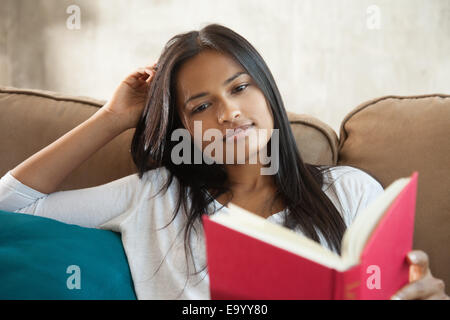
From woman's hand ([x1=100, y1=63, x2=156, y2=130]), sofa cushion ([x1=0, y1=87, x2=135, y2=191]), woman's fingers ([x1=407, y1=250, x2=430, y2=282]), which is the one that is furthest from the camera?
sofa cushion ([x1=0, y1=87, x2=135, y2=191])

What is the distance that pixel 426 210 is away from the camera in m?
1.18

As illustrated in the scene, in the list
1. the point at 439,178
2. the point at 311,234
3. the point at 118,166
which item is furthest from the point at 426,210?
the point at 118,166

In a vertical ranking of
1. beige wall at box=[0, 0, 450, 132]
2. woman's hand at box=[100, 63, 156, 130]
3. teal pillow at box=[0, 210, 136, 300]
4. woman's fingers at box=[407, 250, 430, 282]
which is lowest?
teal pillow at box=[0, 210, 136, 300]

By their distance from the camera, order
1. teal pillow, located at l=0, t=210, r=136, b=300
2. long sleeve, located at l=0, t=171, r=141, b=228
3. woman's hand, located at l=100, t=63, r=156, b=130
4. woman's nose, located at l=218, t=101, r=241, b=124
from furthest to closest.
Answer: woman's hand, located at l=100, t=63, r=156, b=130
long sleeve, located at l=0, t=171, r=141, b=228
woman's nose, located at l=218, t=101, r=241, b=124
teal pillow, located at l=0, t=210, r=136, b=300

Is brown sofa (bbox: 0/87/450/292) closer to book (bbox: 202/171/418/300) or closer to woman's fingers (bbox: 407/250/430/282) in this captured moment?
woman's fingers (bbox: 407/250/430/282)

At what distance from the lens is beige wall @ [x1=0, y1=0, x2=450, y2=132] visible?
1.90 m

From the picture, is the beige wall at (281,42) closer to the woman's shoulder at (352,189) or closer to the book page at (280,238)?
the woman's shoulder at (352,189)

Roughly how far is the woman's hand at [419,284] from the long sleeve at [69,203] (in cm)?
70

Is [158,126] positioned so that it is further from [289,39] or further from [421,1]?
[421,1]

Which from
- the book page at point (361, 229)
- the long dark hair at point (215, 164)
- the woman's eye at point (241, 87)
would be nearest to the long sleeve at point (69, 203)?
the long dark hair at point (215, 164)

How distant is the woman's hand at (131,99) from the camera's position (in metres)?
1.33

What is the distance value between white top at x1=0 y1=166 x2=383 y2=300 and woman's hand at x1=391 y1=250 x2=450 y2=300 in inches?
13.6

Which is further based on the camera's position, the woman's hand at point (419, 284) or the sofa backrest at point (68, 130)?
the sofa backrest at point (68, 130)

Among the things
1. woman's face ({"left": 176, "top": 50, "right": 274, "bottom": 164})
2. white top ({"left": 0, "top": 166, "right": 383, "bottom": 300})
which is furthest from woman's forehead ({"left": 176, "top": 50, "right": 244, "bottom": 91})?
white top ({"left": 0, "top": 166, "right": 383, "bottom": 300})
